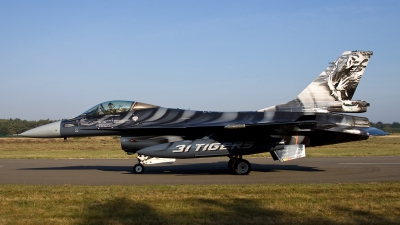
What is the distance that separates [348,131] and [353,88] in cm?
215

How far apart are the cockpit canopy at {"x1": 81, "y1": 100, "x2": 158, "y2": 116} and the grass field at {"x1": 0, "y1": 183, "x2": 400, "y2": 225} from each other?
5603 mm

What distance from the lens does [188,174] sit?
15398 mm

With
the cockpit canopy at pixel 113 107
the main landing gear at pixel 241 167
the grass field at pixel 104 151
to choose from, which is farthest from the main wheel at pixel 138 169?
the grass field at pixel 104 151

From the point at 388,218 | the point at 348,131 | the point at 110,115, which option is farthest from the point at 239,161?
the point at 388,218

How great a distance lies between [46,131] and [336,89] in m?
11.3

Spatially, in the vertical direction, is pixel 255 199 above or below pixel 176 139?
below

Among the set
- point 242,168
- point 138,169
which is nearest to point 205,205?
point 242,168

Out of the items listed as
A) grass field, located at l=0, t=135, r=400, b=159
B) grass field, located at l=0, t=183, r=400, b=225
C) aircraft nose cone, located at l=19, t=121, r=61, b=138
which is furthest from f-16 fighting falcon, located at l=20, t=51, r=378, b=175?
grass field, located at l=0, t=135, r=400, b=159

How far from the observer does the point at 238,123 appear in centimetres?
1513

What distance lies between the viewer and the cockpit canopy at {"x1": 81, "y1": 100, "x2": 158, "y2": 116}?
1619cm

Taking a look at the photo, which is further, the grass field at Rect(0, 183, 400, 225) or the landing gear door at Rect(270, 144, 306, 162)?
the landing gear door at Rect(270, 144, 306, 162)

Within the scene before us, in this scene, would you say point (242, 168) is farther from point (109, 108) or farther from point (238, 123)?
point (109, 108)

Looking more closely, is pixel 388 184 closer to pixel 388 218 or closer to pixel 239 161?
pixel 388 218

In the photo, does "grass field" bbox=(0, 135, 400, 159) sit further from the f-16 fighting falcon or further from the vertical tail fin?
the f-16 fighting falcon
